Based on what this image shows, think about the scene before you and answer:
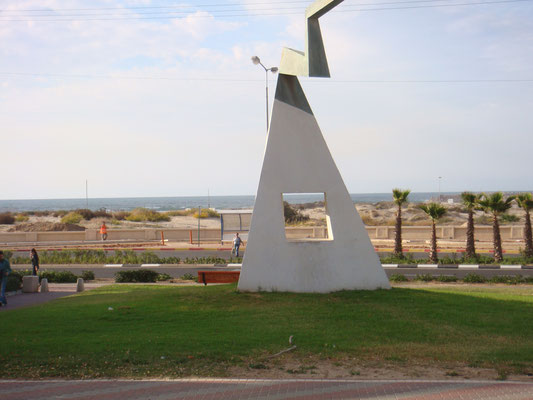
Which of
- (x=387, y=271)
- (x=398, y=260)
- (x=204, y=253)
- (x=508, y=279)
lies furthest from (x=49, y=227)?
(x=508, y=279)

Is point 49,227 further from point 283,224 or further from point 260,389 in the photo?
point 260,389

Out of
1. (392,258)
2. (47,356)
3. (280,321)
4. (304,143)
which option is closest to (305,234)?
(392,258)

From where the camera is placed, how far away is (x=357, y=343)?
945 centimetres

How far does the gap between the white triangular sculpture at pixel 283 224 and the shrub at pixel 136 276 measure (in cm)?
789

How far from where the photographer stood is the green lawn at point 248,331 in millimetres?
8555

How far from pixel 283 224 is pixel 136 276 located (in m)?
8.86

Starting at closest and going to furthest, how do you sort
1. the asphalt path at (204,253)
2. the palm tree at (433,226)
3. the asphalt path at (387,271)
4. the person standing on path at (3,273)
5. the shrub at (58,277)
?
the person standing on path at (3,273) < the shrub at (58,277) < the asphalt path at (387,271) < the palm tree at (433,226) < the asphalt path at (204,253)

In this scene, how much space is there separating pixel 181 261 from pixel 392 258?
10.2 m

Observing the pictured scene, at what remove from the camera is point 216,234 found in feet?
129

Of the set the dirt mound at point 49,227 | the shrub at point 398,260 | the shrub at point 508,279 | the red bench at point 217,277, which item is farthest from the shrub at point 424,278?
the dirt mound at point 49,227

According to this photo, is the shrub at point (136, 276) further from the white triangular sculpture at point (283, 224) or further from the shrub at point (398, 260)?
the shrub at point (398, 260)

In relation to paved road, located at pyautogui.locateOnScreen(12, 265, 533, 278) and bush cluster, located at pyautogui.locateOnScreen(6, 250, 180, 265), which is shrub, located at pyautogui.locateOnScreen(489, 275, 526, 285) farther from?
bush cluster, located at pyautogui.locateOnScreen(6, 250, 180, 265)

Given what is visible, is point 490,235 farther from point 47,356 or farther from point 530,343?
point 47,356

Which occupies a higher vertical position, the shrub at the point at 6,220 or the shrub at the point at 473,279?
the shrub at the point at 6,220
